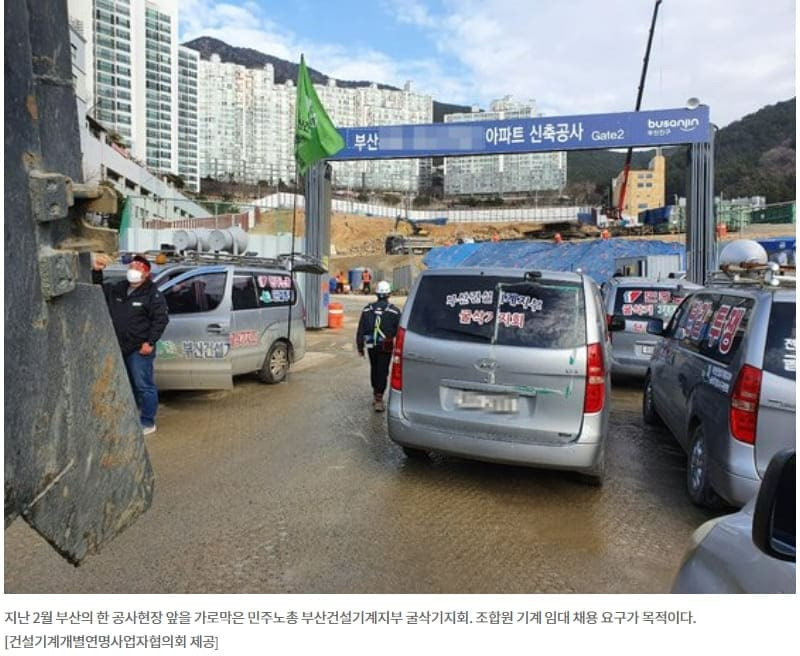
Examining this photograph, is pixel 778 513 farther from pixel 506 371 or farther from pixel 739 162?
pixel 739 162

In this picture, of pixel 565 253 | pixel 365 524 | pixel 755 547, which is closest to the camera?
pixel 755 547

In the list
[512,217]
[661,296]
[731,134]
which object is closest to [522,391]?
[661,296]

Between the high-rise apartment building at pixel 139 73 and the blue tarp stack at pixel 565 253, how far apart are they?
40210 millimetres

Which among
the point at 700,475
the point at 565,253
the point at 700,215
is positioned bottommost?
the point at 700,475

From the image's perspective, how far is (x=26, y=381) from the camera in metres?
1.55

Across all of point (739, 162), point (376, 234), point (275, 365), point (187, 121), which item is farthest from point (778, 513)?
point (187, 121)

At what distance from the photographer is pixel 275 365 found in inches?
340

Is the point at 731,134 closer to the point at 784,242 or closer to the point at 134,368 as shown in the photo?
the point at 784,242

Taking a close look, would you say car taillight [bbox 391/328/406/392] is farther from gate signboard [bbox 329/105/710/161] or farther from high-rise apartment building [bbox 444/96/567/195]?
high-rise apartment building [bbox 444/96/567/195]

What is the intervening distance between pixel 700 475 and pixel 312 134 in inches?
358

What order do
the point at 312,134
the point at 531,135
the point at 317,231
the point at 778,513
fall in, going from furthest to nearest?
the point at 317,231 < the point at 531,135 < the point at 312,134 < the point at 778,513

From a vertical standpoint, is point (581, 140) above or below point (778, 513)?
above

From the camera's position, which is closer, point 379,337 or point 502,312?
point 502,312

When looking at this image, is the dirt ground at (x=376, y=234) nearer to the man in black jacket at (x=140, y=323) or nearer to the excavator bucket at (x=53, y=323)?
the man in black jacket at (x=140, y=323)
